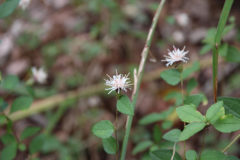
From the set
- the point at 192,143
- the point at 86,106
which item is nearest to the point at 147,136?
the point at 192,143

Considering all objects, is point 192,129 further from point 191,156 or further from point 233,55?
point 233,55

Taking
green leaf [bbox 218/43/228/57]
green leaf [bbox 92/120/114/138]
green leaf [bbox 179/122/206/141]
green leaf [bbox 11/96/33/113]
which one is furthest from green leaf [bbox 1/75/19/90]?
green leaf [bbox 218/43/228/57]

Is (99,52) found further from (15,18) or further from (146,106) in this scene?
(15,18)

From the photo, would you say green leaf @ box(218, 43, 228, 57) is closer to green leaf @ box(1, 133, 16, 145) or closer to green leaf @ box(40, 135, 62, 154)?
green leaf @ box(1, 133, 16, 145)

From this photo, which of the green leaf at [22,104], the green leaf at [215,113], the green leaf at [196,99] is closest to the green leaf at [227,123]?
the green leaf at [215,113]

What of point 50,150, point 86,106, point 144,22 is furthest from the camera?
point 144,22

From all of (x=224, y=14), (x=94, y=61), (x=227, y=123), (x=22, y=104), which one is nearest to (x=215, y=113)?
(x=227, y=123)
